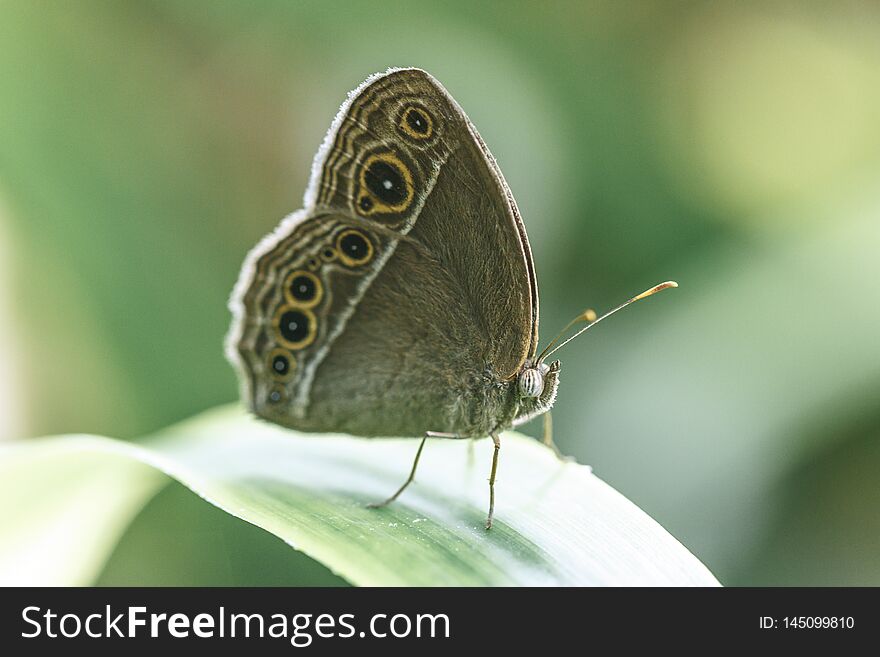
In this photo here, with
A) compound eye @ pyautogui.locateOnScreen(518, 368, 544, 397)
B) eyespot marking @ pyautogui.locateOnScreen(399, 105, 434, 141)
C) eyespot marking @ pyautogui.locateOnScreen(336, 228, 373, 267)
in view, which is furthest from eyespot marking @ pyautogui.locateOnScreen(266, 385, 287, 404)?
eyespot marking @ pyautogui.locateOnScreen(399, 105, 434, 141)

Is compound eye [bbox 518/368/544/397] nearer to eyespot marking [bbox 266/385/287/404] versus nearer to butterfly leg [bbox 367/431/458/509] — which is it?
butterfly leg [bbox 367/431/458/509]

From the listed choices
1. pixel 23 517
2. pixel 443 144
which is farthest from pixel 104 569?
pixel 443 144

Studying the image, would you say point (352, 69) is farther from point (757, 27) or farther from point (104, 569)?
point (104, 569)

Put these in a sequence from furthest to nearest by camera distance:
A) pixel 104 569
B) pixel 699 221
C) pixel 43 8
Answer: pixel 699 221
pixel 43 8
pixel 104 569

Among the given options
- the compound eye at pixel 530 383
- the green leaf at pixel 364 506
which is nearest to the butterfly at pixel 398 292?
the compound eye at pixel 530 383

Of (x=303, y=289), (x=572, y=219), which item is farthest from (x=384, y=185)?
(x=572, y=219)

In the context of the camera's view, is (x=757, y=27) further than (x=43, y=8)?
Yes
